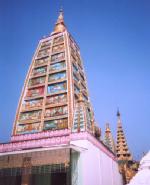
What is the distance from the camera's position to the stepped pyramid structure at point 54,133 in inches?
466

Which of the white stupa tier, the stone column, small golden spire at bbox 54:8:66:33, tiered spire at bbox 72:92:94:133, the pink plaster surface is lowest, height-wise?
the white stupa tier

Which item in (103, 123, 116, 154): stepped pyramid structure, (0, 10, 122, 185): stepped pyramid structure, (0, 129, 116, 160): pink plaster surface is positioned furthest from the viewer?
(103, 123, 116, 154): stepped pyramid structure

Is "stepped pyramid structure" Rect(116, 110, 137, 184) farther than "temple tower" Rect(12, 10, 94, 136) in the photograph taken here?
Yes

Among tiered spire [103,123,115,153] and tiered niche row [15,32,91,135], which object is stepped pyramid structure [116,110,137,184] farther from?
tiered niche row [15,32,91,135]

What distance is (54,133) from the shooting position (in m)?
15.1

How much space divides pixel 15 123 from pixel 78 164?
823 cm

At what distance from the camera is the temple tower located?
1717 cm

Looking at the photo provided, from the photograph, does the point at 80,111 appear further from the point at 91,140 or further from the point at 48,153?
the point at 48,153

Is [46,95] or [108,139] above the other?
[46,95]

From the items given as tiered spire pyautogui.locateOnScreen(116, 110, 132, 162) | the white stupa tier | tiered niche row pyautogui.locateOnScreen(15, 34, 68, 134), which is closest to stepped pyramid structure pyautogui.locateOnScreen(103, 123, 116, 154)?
tiered spire pyautogui.locateOnScreen(116, 110, 132, 162)

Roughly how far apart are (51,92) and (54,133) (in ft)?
15.4

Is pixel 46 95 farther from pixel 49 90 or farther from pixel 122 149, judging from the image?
pixel 122 149

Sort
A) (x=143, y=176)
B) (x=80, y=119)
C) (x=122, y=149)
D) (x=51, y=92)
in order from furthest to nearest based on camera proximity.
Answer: (x=122, y=149)
(x=51, y=92)
(x=80, y=119)
(x=143, y=176)

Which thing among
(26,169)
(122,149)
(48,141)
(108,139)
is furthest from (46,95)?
(122,149)
